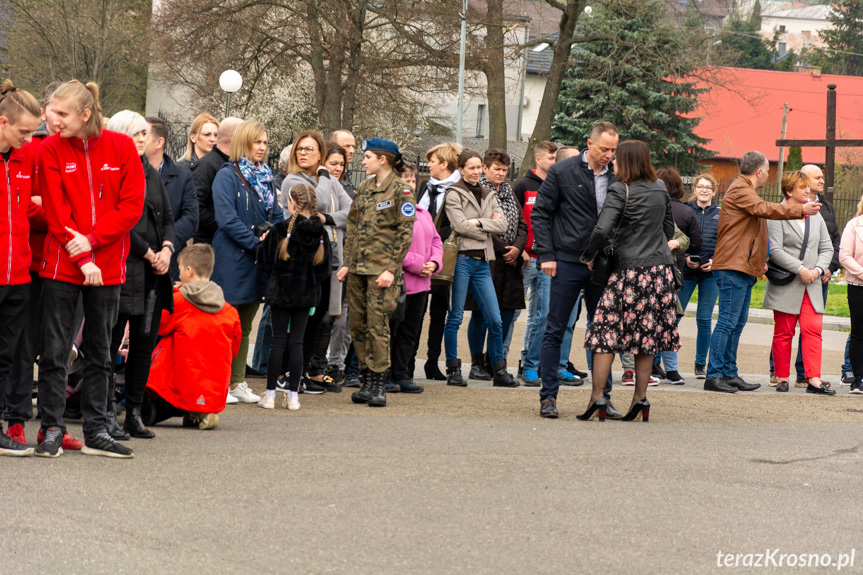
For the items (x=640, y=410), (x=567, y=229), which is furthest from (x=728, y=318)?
(x=567, y=229)

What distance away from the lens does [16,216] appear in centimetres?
566

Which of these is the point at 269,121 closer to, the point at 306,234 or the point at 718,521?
the point at 306,234

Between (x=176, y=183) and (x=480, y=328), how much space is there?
3.72 meters

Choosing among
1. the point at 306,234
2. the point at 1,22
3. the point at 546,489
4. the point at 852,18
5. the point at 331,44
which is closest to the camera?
the point at 546,489

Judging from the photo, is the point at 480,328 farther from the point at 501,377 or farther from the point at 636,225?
the point at 636,225

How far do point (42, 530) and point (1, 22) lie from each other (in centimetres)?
4267

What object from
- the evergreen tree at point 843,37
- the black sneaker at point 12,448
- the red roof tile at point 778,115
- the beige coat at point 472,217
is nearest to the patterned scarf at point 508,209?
the beige coat at point 472,217

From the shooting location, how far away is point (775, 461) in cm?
657

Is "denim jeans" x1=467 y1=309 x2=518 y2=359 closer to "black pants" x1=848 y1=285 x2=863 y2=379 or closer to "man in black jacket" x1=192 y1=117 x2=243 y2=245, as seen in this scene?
"man in black jacket" x1=192 y1=117 x2=243 y2=245

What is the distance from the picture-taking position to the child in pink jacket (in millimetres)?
8867

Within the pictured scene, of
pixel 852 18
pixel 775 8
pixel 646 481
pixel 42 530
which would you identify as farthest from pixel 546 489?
pixel 775 8

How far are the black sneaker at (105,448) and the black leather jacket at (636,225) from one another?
3.50m

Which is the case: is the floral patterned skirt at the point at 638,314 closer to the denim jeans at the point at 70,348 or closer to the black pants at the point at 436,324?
the black pants at the point at 436,324

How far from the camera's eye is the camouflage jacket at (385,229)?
8172 mm
